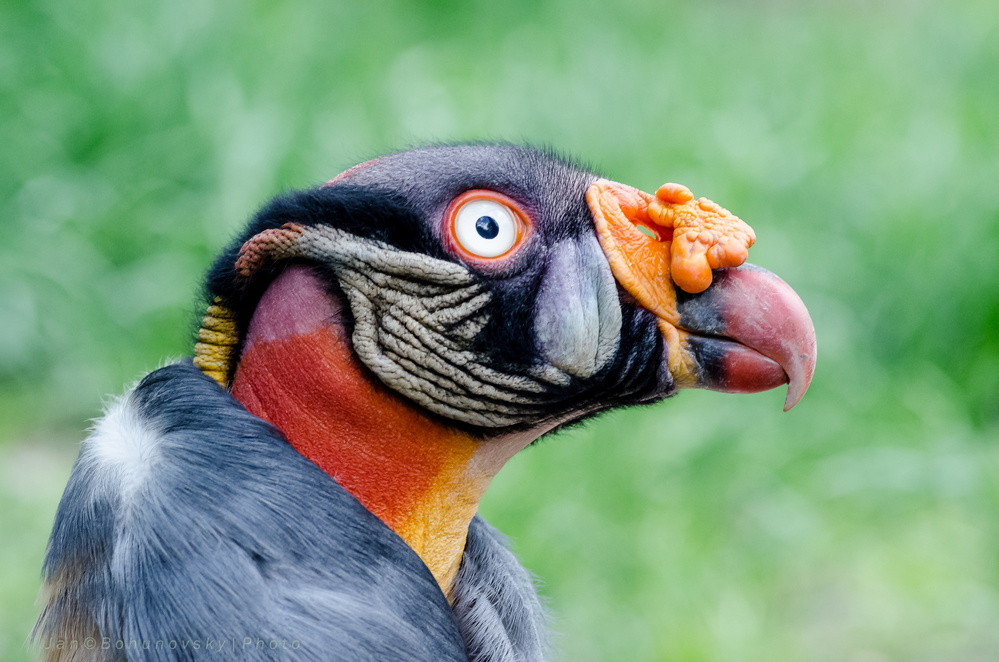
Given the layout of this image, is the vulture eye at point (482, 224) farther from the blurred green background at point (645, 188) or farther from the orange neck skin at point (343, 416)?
the blurred green background at point (645, 188)

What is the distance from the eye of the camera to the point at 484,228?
5.73 ft

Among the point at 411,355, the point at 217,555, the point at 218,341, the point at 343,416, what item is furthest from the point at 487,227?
the point at 217,555

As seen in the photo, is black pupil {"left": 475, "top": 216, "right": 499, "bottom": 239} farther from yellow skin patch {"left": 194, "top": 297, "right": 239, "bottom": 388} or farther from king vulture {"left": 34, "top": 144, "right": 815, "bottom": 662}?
yellow skin patch {"left": 194, "top": 297, "right": 239, "bottom": 388}

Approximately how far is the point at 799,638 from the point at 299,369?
274 centimetres

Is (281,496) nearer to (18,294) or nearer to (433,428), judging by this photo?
(433,428)

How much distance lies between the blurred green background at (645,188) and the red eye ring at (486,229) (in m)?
0.60

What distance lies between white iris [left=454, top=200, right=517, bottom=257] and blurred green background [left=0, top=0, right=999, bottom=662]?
617mm

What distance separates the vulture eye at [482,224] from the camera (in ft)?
5.71

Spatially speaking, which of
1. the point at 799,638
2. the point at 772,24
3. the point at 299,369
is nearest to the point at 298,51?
the point at 799,638

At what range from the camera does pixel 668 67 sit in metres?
8.29

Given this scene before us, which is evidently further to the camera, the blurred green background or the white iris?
the blurred green background

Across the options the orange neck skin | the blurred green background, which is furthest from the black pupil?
the blurred green background

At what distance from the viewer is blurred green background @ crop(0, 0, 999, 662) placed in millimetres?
3881

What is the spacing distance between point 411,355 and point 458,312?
0.11 meters
